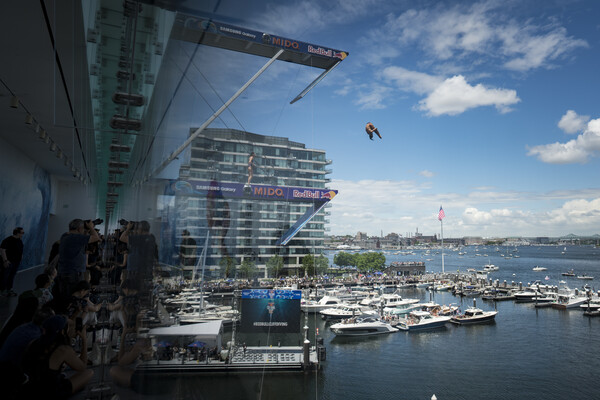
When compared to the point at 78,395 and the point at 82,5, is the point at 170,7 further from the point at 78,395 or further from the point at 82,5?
the point at 78,395

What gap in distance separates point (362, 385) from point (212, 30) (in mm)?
10902

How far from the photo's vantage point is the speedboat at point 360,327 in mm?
14977

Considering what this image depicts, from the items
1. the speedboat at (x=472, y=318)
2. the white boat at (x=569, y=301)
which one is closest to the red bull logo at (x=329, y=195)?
the speedboat at (x=472, y=318)

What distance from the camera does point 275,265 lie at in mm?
1158

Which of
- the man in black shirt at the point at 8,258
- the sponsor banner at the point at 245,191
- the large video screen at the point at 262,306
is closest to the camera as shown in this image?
the sponsor banner at the point at 245,191

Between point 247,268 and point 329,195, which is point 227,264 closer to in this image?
point 247,268

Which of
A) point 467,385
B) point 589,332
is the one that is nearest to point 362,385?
point 467,385

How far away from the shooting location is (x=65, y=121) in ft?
8.21

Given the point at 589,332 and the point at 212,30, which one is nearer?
the point at 212,30

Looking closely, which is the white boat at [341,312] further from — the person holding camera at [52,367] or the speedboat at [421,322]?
the person holding camera at [52,367]

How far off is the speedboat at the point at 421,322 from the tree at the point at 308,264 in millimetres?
16833

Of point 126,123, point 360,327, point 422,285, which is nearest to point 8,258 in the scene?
point 126,123

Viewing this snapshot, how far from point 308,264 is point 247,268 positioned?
0.33 metres

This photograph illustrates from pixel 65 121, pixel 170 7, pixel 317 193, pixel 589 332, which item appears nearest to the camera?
pixel 170 7
